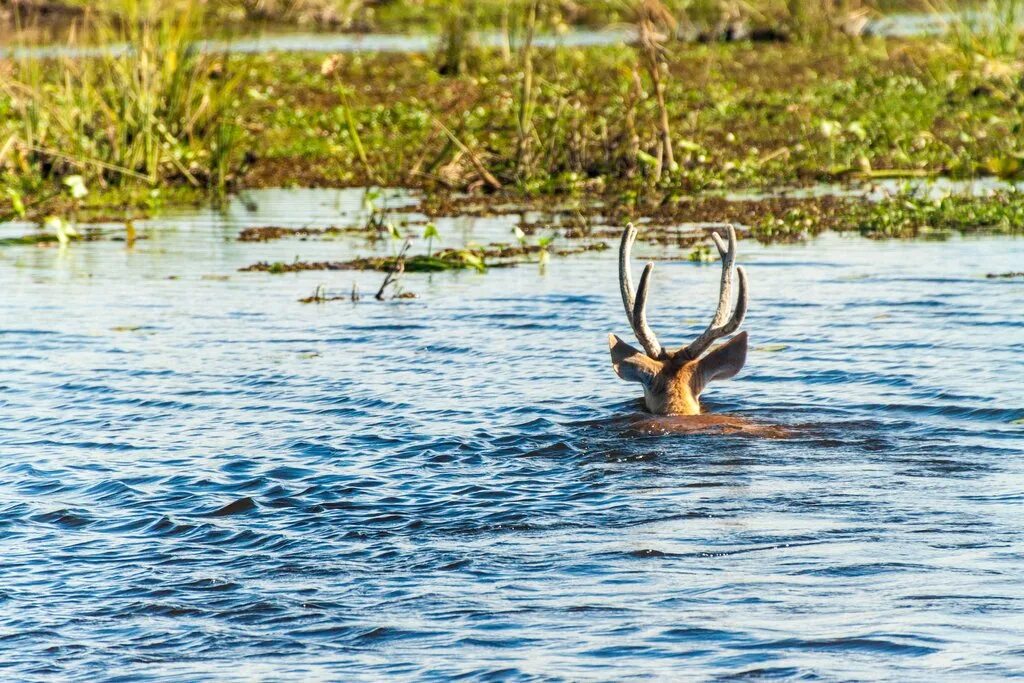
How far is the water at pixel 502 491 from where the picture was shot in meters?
5.32

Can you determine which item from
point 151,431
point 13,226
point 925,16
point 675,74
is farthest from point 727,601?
point 925,16

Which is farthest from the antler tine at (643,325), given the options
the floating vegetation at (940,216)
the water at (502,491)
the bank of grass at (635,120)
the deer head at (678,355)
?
the bank of grass at (635,120)

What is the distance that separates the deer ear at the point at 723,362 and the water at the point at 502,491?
13.1 inches

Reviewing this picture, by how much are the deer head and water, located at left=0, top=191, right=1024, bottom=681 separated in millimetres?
321

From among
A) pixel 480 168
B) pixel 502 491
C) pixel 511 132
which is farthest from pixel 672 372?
pixel 511 132

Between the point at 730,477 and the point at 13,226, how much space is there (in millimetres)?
11418

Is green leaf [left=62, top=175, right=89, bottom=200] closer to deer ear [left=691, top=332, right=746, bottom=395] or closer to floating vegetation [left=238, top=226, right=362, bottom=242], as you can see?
floating vegetation [left=238, top=226, right=362, bottom=242]

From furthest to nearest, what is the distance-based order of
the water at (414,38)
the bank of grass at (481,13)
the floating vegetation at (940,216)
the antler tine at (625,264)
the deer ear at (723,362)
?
the water at (414,38), the bank of grass at (481,13), the floating vegetation at (940,216), the antler tine at (625,264), the deer ear at (723,362)

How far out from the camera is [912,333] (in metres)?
10.5

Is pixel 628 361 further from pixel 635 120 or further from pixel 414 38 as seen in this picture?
pixel 414 38

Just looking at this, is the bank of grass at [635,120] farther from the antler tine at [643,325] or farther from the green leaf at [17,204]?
the antler tine at [643,325]

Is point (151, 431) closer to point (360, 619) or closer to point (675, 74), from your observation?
point (360, 619)

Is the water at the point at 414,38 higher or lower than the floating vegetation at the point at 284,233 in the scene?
higher

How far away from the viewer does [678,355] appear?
26.4 feet
